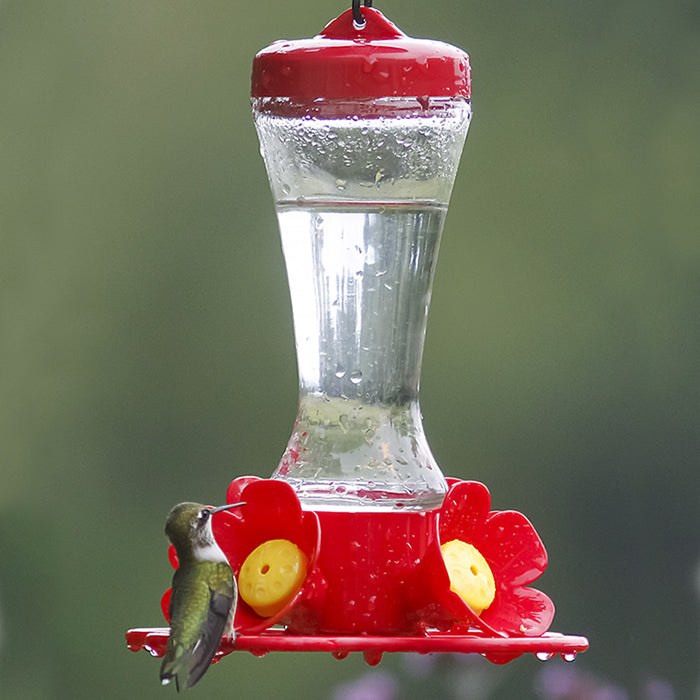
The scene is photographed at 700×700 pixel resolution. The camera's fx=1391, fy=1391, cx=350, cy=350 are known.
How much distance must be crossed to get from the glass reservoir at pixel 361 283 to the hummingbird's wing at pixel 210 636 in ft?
0.79

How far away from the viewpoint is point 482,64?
20.6 feet

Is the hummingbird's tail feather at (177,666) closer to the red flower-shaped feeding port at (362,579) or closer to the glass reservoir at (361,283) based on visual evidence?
the red flower-shaped feeding port at (362,579)

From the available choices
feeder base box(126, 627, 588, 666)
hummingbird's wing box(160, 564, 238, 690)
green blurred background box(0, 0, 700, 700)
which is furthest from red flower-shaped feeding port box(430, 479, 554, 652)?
green blurred background box(0, 0, 700, 700)

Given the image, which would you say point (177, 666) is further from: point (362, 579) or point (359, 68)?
point (359, 68)

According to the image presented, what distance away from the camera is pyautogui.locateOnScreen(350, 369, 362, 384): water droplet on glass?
2.10 metres

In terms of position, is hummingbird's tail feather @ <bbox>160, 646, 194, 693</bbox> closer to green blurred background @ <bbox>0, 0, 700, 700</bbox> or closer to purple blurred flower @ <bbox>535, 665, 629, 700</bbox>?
Result: purple blurred flower @ <bbox>535, 665, 629, 700</bbox>

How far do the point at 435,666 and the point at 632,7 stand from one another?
131 inches

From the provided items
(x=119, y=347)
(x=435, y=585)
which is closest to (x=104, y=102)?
(x=119, y=347)

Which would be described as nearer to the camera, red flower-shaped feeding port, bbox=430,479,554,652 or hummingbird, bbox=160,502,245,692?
hummingbird, bbox=160,502,245,692

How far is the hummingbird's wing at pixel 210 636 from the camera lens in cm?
177

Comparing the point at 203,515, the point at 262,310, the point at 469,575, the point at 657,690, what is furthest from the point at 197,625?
the point at 262,310

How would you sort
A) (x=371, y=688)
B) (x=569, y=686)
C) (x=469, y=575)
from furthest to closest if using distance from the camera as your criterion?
(x=371, y=688), (x=569, y=686), (x=469, y=575)

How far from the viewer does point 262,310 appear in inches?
234

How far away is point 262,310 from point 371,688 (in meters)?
1.90
